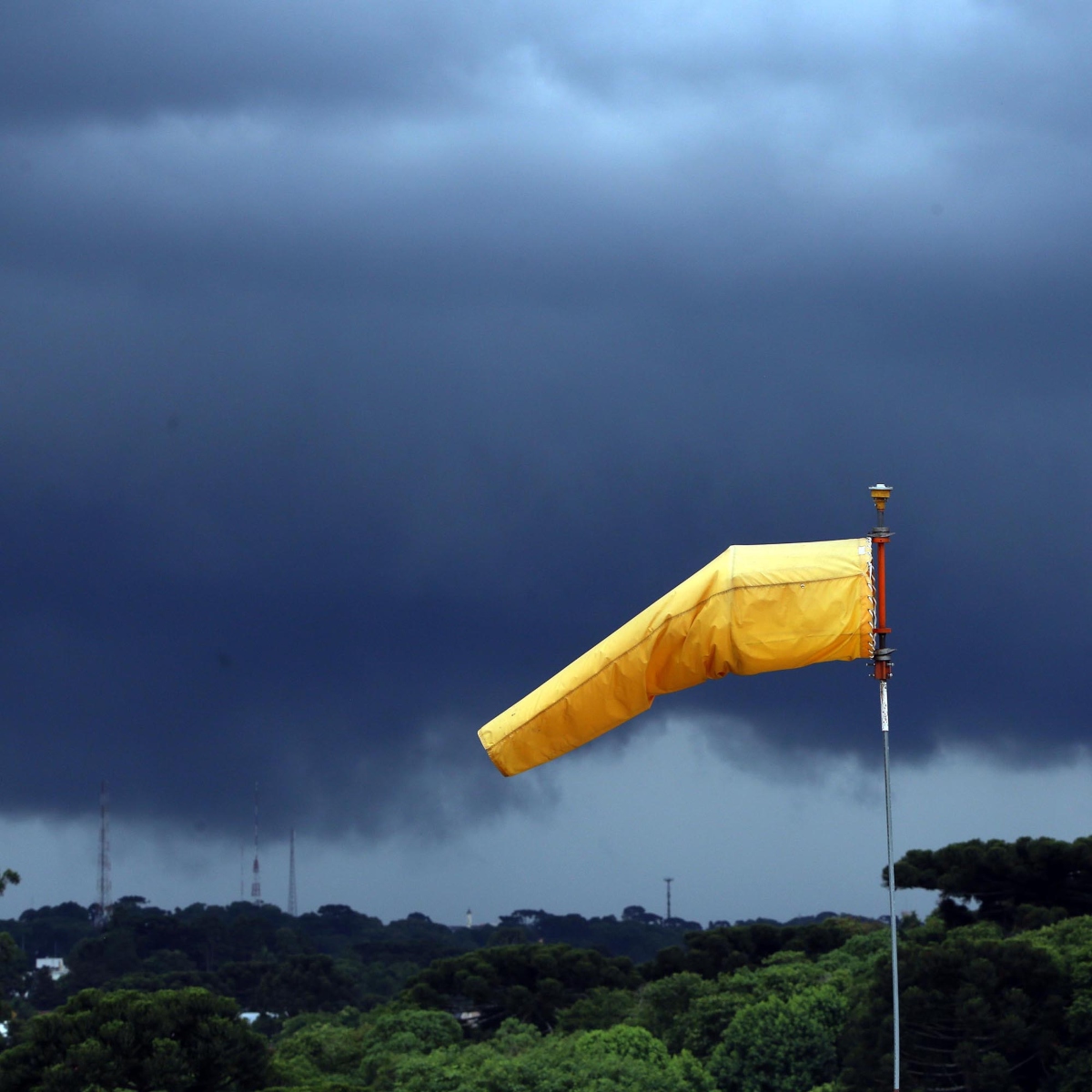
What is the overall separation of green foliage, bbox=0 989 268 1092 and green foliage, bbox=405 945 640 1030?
43.3 metres

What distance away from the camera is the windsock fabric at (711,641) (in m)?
15.3

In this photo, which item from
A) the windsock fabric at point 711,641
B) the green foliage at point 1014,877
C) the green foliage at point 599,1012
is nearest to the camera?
the windsock fabric at point 711,641

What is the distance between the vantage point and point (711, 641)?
15312 millimetres

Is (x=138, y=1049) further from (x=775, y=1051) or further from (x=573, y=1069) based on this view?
(x=775, y=1051)

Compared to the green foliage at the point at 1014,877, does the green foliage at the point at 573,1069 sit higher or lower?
lower

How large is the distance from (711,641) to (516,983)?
291ft

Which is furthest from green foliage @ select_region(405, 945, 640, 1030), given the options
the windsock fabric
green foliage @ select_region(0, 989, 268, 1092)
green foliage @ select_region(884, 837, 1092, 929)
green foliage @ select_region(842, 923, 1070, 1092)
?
the windsock fabric

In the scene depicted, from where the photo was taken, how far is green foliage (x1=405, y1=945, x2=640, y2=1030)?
98375mm

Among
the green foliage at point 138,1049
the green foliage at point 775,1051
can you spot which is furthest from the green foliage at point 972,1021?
the green foliage at point 138,1049

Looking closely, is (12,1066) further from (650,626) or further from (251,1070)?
(650,626)

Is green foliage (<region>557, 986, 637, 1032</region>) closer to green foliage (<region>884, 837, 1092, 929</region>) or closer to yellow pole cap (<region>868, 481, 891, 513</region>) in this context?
green foliage (<region>884, 837, 1092, 929</region>)

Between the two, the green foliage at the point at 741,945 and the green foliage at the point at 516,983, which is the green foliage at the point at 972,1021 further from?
the green foliage at the point at 516,983

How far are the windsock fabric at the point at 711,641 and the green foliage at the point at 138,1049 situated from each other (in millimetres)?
40879

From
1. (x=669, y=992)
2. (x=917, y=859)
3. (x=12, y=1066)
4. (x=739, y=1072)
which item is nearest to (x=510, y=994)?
(x=669, y=992)
